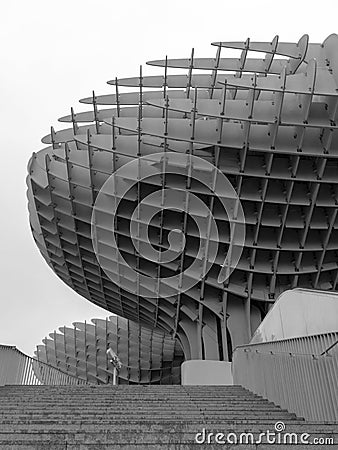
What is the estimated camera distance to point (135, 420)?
451cm

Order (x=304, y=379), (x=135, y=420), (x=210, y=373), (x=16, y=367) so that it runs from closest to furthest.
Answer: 1. (x=135, y=420)
2. (x=304, y=379)
3. (x=16, y=367)
4. (x=210, y=373)

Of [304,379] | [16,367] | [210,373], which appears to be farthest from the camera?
[210,373]

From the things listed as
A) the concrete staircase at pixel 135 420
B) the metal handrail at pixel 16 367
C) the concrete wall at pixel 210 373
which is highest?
the concrete wall at pixel 210 373

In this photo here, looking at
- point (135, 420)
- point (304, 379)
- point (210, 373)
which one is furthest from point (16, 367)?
point (210, 373)

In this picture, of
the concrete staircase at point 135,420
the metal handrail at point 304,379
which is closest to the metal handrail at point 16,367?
the concrete staircase at point 135,420

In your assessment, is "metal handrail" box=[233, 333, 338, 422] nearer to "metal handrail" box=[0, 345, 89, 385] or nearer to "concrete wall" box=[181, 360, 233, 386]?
"metal handrail" box=[0, 345, 89, 385]

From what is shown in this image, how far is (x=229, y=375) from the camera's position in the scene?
70.3ft

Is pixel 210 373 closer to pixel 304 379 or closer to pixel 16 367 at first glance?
pixel 16 367

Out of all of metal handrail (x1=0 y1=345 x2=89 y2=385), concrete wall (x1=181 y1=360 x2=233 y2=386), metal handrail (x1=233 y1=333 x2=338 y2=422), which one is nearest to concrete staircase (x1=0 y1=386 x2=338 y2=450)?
metal handrail (x1=233 y1=333 x2=338 y2=422)

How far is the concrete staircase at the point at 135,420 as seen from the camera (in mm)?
3148

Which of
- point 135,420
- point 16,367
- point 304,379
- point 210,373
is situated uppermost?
point 210,373

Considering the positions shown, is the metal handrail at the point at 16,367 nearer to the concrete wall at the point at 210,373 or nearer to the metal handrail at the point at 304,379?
the metal handrail at the point at 304,379

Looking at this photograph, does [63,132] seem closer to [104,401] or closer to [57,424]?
[104,401]

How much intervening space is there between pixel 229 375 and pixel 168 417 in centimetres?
1775
